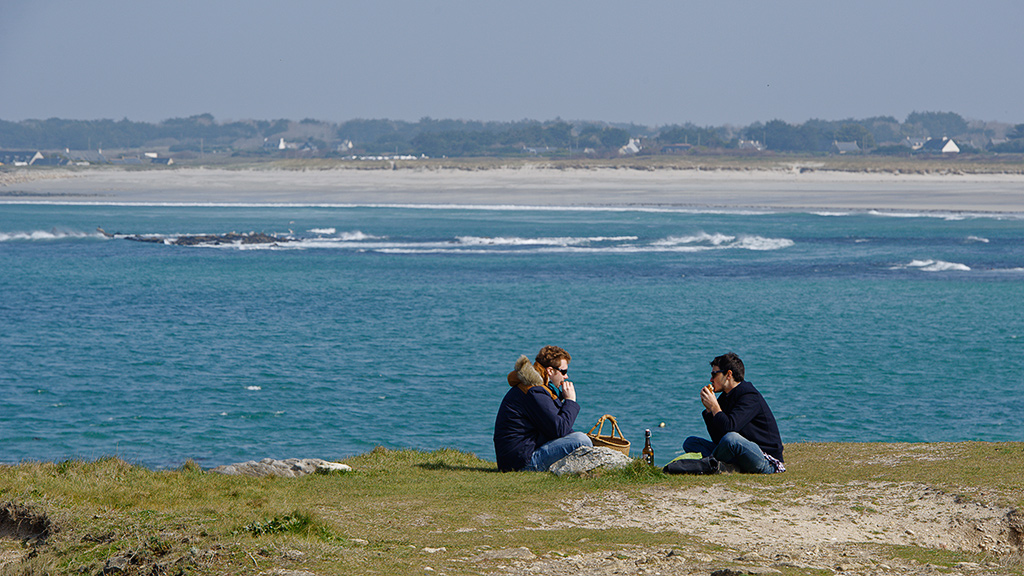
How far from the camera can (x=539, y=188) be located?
107 metres

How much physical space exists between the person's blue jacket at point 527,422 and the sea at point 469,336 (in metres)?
A: 6.20

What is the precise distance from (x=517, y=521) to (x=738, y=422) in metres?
2.91

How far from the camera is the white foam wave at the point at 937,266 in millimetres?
45875

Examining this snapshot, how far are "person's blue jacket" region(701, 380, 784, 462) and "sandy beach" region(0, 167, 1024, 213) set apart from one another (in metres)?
79.7

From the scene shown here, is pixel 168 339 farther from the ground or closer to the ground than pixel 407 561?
closer to the ground

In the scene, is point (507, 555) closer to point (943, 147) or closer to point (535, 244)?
point (535, 244)

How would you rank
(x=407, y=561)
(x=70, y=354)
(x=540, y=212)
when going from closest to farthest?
(x=407, y=561) < (x=70, y=354) < (x=540, y=212)

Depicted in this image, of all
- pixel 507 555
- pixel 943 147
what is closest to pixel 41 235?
pixel 507 555

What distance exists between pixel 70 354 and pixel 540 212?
2458 inches

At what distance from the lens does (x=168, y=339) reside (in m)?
28.7

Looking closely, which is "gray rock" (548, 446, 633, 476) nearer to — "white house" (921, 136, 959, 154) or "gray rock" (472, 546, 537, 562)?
"gray rock" (472, 546, 537, 562)

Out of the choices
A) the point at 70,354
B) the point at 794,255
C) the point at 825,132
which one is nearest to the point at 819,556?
the point at 70,354

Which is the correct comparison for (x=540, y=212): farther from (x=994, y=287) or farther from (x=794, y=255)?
(x=994, y=287)

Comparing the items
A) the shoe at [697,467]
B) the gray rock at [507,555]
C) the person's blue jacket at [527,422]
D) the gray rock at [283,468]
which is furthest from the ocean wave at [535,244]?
the gray rock at [507,555]
